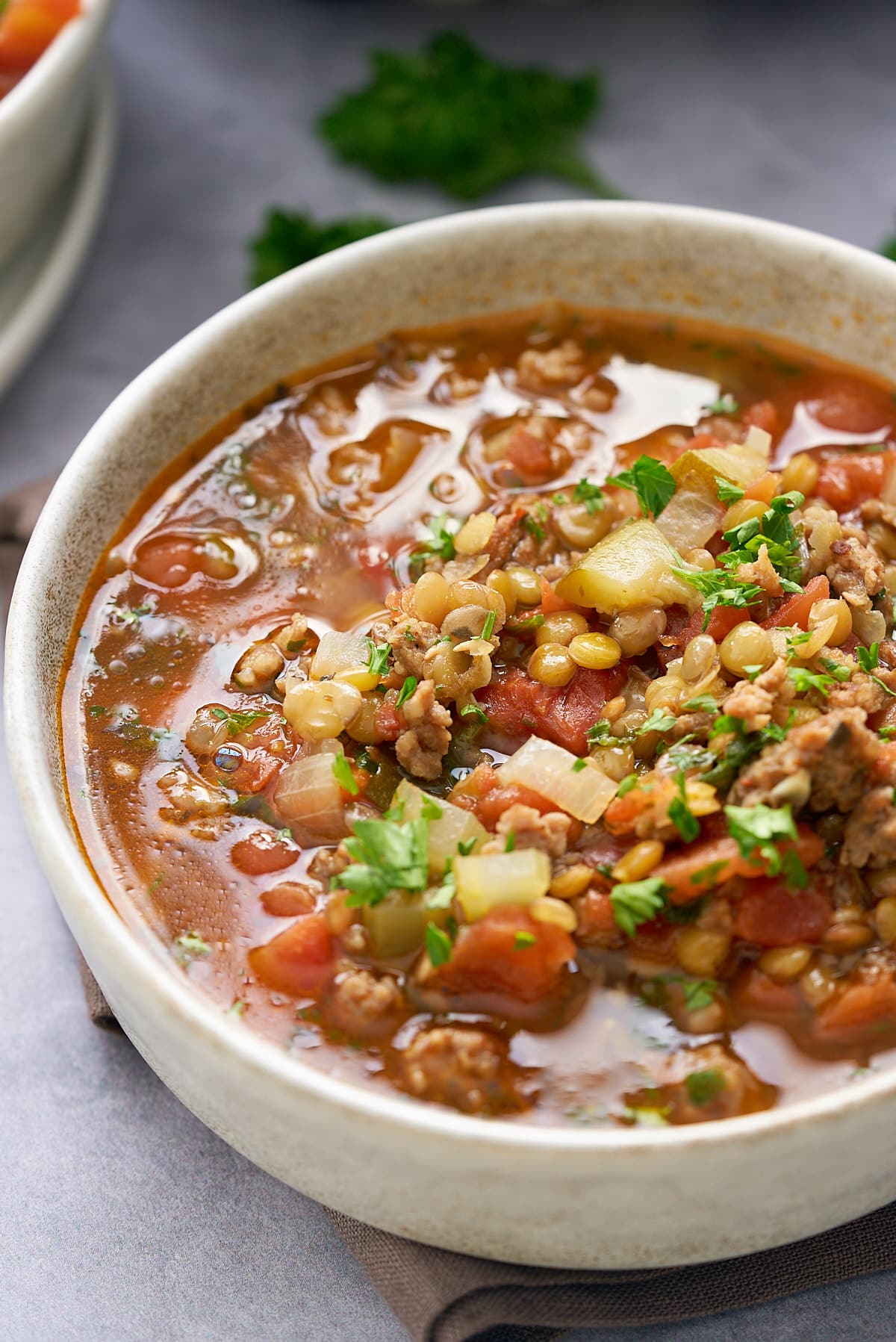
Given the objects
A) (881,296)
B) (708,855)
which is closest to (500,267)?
(881,296)

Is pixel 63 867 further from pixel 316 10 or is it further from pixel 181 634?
pixel 316 10

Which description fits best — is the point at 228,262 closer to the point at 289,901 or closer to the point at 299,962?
the point at 289,901

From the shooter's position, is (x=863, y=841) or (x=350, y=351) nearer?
(x=863, y=841)

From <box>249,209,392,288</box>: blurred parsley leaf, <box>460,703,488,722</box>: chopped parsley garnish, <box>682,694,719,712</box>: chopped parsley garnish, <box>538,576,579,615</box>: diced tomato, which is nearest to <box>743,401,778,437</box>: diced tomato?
<box>538,576,579,615</box>: diced tomato

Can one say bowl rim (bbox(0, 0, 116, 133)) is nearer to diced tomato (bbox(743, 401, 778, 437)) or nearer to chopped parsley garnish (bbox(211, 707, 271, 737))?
chopped parsley garnish (bbox(211, 707, 271, 737))

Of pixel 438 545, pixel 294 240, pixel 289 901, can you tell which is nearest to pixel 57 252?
pixel 294 240

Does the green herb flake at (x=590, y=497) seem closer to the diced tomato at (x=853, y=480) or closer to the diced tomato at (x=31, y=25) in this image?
the diced tomato at (x=853, y=480)
